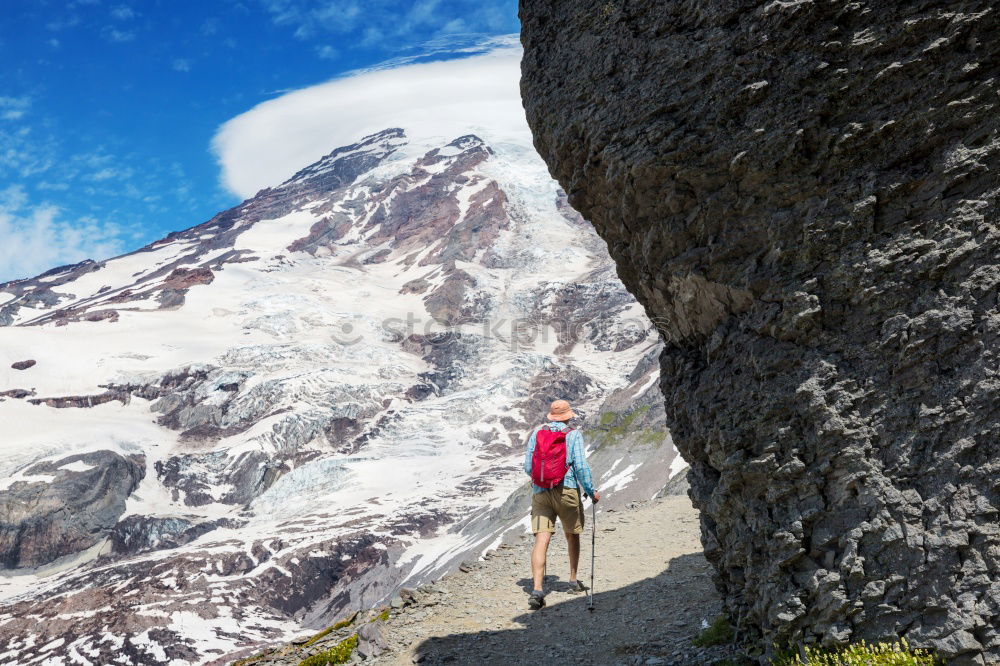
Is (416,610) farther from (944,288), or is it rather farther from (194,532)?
(194,532)

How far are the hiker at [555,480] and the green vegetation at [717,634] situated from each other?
2383 millimetres

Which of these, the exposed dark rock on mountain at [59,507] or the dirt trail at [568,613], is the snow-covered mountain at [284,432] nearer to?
the exposed dark rock on mountain at [59,507]

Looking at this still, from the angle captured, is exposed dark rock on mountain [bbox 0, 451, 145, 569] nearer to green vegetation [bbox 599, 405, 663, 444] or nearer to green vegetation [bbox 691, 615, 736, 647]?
Answer: green vegetation [bbox 599, 405, 663, 444]

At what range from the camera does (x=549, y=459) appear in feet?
33.9

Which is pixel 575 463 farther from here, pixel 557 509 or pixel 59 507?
pixel 59 507

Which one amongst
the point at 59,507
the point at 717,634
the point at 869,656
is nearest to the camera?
the point at 869,656

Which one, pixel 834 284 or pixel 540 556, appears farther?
pixel 540 556

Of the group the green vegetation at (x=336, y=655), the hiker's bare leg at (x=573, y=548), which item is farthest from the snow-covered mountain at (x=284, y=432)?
the green vegetation at (x=336, y=655)

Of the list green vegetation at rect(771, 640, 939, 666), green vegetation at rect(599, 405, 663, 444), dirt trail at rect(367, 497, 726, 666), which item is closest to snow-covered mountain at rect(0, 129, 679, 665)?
green vegetation at rect(599, 405, 663, 444)

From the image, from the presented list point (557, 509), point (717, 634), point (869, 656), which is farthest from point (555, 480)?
point (869, 656)

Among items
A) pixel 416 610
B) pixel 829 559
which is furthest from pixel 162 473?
pixel 829 559

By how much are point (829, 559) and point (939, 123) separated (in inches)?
142

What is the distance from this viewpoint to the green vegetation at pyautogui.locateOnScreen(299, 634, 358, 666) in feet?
33.5

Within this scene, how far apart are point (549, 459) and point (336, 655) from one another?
3.86 meters
